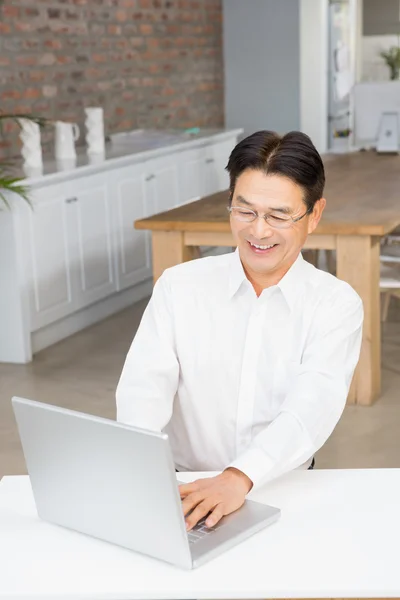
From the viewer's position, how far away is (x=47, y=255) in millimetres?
5172

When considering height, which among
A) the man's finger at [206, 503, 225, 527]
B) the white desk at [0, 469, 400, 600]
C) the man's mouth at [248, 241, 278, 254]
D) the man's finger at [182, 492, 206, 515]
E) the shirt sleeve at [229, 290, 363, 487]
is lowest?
the white desk at [0, 469, 400, 600]

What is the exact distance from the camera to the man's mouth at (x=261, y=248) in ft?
6.47

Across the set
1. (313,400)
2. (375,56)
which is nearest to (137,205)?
(313,400)

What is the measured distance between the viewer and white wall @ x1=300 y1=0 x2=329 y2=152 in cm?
894

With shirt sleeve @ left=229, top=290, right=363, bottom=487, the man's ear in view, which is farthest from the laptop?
the man's ear

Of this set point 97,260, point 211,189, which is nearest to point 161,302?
point 97,260

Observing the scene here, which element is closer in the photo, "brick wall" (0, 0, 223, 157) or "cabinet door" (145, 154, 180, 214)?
"brick wall" (0, 0, 223, 157)

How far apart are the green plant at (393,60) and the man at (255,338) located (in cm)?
935

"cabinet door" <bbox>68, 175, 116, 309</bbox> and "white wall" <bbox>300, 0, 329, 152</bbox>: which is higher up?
"white wall" <bbox>300, 0, 329, 152</bbox>

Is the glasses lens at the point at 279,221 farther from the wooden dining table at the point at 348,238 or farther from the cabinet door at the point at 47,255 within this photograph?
the cabinet door at the point at 47,255

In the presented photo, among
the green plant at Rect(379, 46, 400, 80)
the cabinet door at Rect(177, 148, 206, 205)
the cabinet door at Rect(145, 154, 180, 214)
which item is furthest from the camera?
the green plant at Rect(379, 46, 400, 80)

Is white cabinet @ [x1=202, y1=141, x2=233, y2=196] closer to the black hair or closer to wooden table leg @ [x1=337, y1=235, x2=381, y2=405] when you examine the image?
wooden table leg @ [x1=337, y1=235, x2=381, y2=405]

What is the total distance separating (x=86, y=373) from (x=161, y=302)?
2795 millimetres

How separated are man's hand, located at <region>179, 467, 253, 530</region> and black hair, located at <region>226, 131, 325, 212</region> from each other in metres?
0.57
